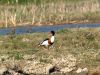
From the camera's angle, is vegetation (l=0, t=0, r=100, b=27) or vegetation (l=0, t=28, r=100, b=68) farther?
vegetation (l=0, t=0, r=100, b=27)

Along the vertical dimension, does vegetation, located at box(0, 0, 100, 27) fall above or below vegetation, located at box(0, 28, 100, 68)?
below

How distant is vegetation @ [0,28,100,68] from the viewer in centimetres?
2514

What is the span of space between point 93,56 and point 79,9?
35.4 metres

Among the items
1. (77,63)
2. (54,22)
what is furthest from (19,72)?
(54,22)

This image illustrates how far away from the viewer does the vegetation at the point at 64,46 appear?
25141mm

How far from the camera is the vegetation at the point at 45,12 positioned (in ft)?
177

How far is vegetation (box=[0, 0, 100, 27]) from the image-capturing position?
53884 millimetres

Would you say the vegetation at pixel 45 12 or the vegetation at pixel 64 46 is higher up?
the vegetation at pixel 64 46

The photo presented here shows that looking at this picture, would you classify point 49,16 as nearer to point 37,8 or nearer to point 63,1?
point 37,8

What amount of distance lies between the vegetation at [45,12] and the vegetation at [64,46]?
66.3 feet

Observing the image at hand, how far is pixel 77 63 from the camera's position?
2469 centimetres

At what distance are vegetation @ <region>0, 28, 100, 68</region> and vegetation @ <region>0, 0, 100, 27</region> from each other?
66.3ft

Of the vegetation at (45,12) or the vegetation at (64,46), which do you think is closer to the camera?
the vegetation at (64,46)

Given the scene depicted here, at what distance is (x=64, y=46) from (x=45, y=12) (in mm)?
30667
